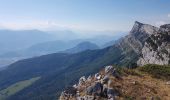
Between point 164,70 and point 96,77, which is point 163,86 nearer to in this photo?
point 96,77

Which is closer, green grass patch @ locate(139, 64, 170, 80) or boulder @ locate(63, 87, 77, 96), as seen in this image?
boulder @ locate(63, 87, 77, 96)

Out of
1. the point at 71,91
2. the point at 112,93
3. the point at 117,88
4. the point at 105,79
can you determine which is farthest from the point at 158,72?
the point at 112,93

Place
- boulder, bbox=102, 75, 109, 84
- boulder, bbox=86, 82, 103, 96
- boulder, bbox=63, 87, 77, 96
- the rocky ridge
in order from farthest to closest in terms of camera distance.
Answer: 1. boulder, bbox=63, 87, 77, 96
2. boulder, bbox=102, 75, 109, 84
3. boulder, bbox=86, 82, 103, 96
4. the rocky ridge

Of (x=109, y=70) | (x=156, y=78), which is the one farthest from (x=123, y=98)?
(x=156, y=78)

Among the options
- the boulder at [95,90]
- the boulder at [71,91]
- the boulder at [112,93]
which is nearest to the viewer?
the boulder at [112,93]

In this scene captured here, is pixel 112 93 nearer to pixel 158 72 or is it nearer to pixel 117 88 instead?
pixel 117 88

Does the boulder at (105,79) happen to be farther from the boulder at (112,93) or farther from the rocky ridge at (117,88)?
the boulder at (112,93)

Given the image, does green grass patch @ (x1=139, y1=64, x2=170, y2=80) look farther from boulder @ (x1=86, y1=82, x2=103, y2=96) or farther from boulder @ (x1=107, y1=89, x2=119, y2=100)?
boulder @ (x1=86, y1=82, x2=103, y2=96)

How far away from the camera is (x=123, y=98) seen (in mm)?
51031

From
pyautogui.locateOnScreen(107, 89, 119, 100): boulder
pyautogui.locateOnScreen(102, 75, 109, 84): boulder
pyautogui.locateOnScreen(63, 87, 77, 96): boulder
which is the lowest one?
pyautogui.locateOnScreen(63, 87, 77, 96): boulder

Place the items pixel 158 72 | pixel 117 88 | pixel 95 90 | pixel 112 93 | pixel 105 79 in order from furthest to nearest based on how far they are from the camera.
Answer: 1. pixel 158 72
2. pixel 105 79
3. pixel 117 88
4. pixel 95 90
5. pixel 112 93

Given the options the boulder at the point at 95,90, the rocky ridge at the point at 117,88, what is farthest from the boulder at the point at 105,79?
the boulder at the point at 95,90

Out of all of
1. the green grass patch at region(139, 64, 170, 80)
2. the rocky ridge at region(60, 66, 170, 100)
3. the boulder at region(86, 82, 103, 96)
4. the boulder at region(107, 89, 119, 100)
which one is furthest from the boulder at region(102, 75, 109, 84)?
the green grass patch at region(139, 64, 170, 80)

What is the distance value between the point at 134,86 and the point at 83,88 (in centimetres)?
862
